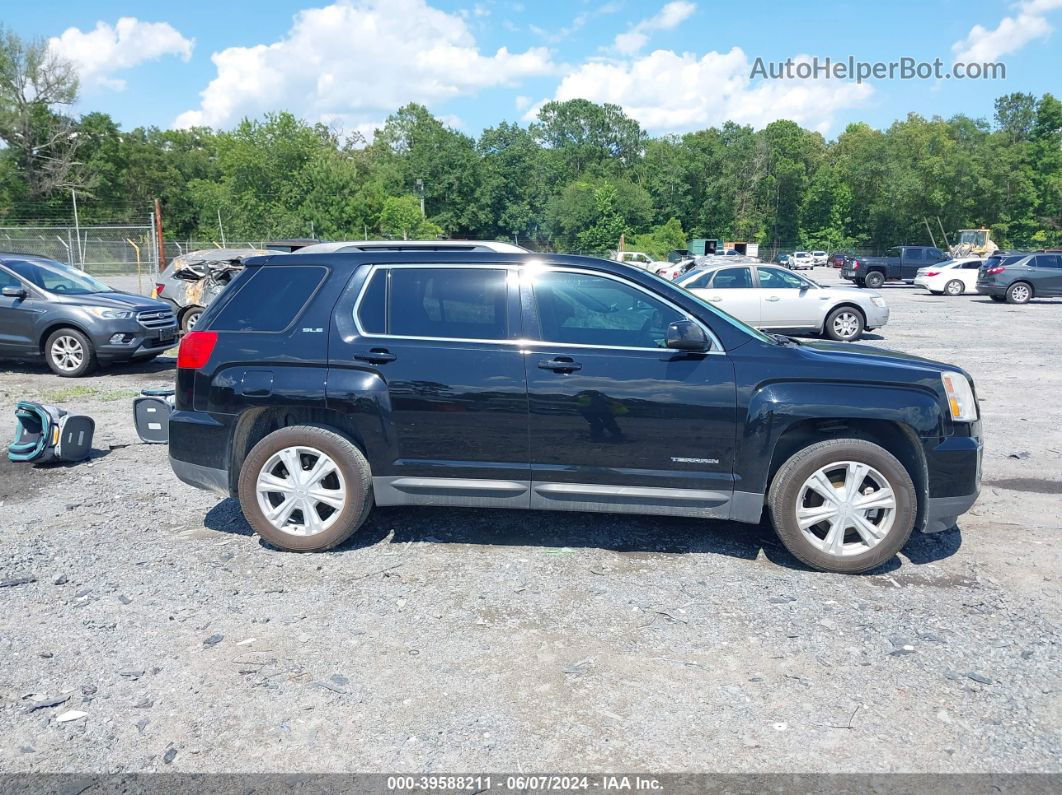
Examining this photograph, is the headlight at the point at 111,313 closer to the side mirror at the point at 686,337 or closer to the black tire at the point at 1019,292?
the side mirror at the point at 686,337

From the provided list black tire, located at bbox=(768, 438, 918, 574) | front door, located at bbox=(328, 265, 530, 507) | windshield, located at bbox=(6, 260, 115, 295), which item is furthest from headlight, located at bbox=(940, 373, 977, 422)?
windshield, located at bbox=(6, 260, 115, 295)

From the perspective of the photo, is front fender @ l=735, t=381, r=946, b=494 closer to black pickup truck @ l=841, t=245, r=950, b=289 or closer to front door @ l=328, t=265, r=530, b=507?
front door @ l=328, t=265, r=530, b=507

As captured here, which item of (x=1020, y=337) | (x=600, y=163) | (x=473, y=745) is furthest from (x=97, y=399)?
(x=600, y=163)

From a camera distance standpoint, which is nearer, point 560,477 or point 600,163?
point 560,477

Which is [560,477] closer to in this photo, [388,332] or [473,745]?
[388,332]

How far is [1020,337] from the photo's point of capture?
17.0m

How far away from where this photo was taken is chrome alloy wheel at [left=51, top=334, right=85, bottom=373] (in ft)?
38.3

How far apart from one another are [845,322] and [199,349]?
13.9m

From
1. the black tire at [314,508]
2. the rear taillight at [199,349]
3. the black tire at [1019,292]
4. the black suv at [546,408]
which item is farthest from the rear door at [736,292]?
the black tire at [1019,292]

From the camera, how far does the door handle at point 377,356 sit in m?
4.98

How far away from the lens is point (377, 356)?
4.99 m

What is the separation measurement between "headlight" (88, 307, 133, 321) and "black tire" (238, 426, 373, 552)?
7.98m

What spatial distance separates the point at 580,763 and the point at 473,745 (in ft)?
1.38

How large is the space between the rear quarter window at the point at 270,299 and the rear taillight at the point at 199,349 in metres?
0.07
